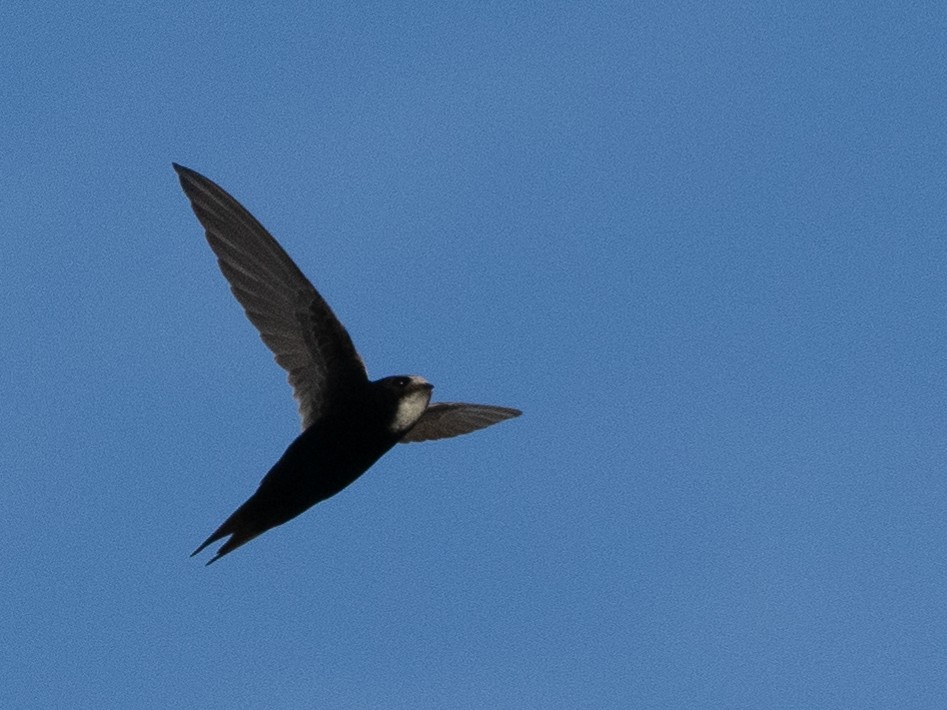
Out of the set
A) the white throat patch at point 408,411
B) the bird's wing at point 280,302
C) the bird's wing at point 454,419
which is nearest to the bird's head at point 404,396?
the white throat patch at point 408,411

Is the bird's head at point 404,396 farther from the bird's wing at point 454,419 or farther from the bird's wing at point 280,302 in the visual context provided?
the bird's wing at point 454,419

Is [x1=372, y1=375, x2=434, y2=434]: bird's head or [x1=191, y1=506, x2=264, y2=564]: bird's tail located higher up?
[x1=372, y1=375, x2=434, y2=434]: bird's head

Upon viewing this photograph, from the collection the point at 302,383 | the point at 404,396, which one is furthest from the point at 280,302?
the point at 404,396

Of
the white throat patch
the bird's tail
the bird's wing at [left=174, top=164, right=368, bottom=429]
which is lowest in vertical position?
the bird's tail

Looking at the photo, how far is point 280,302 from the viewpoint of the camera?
766cm

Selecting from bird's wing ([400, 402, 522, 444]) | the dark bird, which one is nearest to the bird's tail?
the dark bird

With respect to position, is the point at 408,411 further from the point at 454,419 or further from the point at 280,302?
the point at 454,419

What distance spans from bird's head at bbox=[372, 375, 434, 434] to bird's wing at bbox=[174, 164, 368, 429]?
0.81 feet

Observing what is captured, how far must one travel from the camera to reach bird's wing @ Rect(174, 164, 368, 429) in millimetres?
7492

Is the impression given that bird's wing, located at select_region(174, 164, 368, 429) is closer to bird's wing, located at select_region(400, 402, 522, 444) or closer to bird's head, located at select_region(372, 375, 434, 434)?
bird's head, located at select_region(372, 375, 434, 434)

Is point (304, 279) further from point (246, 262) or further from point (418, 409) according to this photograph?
point (418, 409)

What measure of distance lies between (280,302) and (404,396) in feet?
2.41

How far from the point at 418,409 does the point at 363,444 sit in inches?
12.5

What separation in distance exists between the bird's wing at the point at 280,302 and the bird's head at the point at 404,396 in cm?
25
